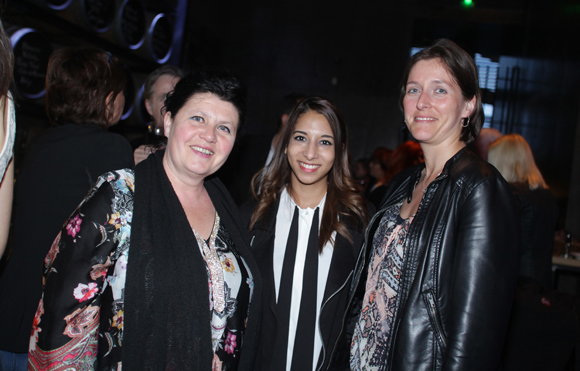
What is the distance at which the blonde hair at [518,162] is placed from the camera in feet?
11.2

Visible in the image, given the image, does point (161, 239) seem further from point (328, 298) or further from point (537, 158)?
point (537, 158)

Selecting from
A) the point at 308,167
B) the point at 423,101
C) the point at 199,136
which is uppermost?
the point at 423,101

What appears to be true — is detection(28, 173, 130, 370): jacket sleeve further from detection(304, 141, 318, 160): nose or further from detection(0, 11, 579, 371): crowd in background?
detection(304, 141, 318, 160): nose

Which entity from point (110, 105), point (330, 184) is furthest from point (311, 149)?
point (110, 105)

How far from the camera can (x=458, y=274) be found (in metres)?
1.21

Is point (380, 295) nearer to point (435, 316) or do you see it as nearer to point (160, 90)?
point (435, 316)

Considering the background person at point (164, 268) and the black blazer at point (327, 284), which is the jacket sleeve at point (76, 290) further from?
the black blazer at point (327, 284)

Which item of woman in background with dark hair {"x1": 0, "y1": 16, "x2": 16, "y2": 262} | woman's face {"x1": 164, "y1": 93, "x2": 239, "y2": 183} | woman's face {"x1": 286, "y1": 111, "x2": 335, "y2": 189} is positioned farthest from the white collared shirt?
woman in background with dark hair {"x1": 0, "y1": 16, "x2": 16, "y2": 262}

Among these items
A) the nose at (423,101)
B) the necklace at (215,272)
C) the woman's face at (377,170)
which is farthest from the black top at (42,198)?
the woman's face at (377,170)

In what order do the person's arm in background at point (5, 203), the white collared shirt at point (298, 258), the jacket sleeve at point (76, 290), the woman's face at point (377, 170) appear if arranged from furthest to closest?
1. the woman's face at point (377, 170)
2. the white collared shirt at point (298, 258)
3. the jacket sleeve at point (76, 290)
4. the person's arm in background at point (5, 203)

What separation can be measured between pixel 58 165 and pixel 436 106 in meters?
1.61

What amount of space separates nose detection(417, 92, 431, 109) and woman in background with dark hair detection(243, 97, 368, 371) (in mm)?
636

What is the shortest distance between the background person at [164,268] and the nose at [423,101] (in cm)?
72

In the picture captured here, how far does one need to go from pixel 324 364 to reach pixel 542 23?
683 cm
